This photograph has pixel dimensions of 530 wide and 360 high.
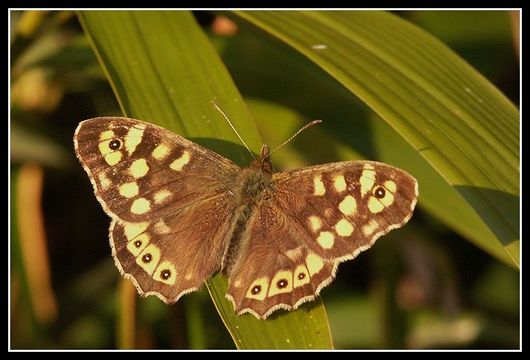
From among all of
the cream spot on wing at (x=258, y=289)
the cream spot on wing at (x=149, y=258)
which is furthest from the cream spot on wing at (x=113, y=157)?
the cream spot on wing at (x=258, y=289)

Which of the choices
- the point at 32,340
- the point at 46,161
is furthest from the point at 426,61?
the point at 32,340

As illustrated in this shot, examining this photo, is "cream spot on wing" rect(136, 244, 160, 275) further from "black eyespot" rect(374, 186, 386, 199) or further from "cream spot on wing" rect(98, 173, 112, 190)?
"black eyespot" rect(374, 186, 386, 199)

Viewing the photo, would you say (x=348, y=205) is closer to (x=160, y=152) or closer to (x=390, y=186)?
(x=390, y=186)

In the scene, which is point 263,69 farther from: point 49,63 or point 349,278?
point 349,278

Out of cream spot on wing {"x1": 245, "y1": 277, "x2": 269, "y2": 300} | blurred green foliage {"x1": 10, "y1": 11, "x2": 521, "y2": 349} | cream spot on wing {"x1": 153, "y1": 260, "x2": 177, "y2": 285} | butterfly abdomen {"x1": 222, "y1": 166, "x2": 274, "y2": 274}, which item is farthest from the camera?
blurred green foliage {"x1": 10, "y1": 11, "x2": 521, "y2": 349}

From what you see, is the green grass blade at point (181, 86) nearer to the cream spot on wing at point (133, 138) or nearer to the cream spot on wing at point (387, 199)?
the cream spot on wing at point (133, 138)

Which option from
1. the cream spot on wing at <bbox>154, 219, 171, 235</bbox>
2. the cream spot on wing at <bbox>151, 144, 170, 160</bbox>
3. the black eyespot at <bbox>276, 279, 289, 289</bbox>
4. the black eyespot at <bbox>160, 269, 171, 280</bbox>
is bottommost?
the black eyespot at <bbox>160, 269, 171, 280</bbox>

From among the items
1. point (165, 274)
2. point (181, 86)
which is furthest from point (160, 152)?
point (165, 274)

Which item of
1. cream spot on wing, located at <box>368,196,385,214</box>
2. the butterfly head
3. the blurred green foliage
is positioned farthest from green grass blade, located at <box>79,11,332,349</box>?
the blurred green foliage
